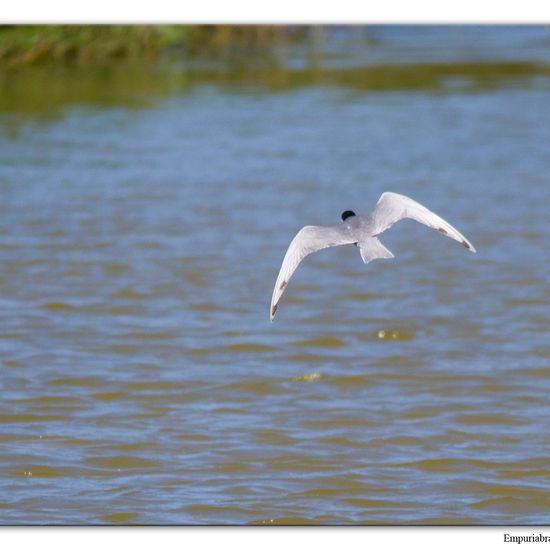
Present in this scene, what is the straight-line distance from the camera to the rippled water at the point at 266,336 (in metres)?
4.52

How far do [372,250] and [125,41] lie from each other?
1358 centimetres

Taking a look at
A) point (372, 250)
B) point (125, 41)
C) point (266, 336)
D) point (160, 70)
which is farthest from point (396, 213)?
point (125, 41)

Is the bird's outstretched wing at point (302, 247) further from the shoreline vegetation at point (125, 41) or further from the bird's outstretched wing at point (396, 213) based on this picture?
the shoreline vegetation at point (125, 41)

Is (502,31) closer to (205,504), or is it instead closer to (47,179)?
(47,179)

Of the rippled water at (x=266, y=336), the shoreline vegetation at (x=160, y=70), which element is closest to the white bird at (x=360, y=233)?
the rippled water at (x=266, y=336)

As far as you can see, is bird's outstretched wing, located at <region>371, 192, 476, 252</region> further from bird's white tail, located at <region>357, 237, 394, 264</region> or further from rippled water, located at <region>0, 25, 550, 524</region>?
rippled water, located at <region>0, 25, 550, 524</region>

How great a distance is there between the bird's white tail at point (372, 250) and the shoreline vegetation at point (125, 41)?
962cm

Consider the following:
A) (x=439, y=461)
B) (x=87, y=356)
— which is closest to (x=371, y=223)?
(x=439, y=461)

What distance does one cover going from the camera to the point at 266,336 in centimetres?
621

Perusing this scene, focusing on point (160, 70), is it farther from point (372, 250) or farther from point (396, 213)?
point (372, 250)

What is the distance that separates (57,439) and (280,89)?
33.2ft

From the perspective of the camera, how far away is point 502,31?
20.0 metres

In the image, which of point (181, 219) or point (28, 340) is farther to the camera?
point (181, 219)

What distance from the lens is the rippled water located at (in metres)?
4.52
